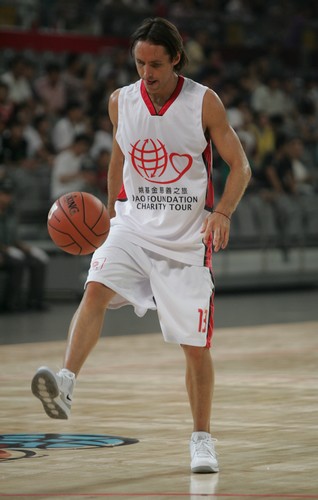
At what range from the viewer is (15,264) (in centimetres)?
1534

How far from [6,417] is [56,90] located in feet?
38.7

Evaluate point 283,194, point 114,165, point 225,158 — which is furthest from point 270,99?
point 225,158

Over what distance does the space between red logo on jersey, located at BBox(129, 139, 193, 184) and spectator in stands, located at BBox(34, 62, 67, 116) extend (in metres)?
12.5

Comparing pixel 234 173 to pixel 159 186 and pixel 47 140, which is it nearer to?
pixel 159 186

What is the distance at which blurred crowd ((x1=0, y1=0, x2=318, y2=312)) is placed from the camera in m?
16.8

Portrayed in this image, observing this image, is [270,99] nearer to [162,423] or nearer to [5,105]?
[5,105]

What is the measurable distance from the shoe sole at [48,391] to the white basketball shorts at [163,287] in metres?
0.58

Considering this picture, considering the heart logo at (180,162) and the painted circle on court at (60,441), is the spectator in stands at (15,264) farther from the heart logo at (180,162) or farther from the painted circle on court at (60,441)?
the heart logo at (180,162)

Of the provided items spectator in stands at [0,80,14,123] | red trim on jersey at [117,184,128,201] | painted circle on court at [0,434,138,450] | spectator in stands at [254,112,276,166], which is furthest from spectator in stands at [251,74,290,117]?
red trim on jersey at [117,184,128,201]

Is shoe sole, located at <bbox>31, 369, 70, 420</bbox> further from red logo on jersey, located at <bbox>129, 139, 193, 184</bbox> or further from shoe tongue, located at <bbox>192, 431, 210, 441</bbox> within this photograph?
red logo on jersey, located at <bbox>129, 139, 193, 184</bbox>

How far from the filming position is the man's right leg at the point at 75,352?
Result: 5.68 meters

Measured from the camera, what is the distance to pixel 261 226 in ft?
62.8

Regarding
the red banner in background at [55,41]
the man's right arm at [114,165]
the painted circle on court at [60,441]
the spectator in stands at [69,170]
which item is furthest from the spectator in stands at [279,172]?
the man's right arm at [114,165]

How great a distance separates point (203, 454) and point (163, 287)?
81 cm
